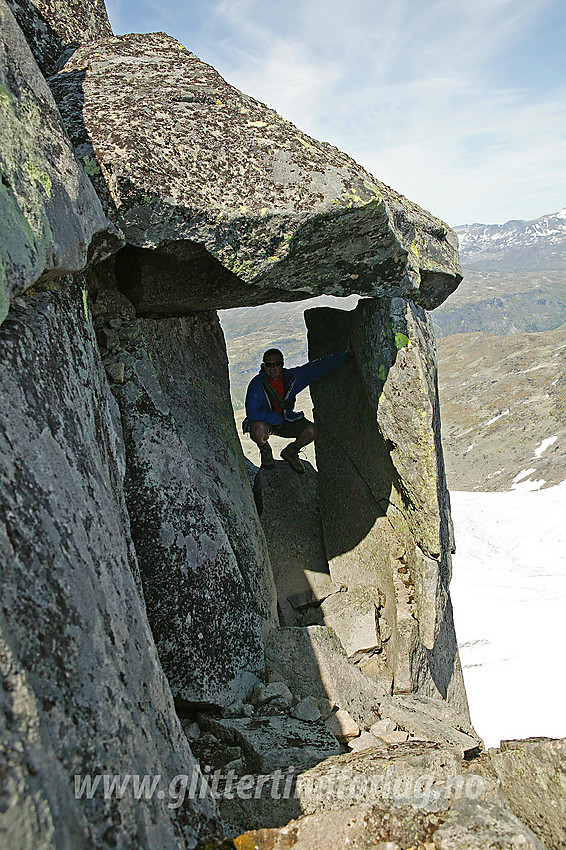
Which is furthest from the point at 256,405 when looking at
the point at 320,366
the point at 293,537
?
the point at 293,537

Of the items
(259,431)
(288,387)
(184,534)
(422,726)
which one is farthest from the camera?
(288,387)

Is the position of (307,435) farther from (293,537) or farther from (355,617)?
(355,617)

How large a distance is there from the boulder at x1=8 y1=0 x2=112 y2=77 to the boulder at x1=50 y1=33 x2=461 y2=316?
0.28 metres

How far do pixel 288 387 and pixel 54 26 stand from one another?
6.01 meters

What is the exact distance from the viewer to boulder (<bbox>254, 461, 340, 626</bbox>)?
10.3 m

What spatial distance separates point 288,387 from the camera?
35.5ft

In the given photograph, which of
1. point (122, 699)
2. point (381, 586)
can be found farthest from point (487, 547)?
point (122, 699)

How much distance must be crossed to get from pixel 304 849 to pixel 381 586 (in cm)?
665

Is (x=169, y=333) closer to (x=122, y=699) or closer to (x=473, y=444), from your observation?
(x=122, y=699)

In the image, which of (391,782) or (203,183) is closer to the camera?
(391,782)

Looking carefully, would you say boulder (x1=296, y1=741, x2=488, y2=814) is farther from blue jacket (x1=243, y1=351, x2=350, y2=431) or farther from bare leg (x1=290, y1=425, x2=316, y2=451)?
bare leg (x1=290, y1=425, x2=316, y2=451)

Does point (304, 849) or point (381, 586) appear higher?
point (304, 849)

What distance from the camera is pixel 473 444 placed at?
51000 millimetres

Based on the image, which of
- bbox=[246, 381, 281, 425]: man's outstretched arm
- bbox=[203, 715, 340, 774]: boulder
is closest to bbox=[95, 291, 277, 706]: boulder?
bbox=[203, 715, 340, 774]: boulder
